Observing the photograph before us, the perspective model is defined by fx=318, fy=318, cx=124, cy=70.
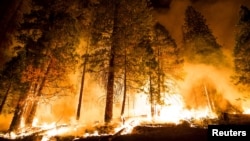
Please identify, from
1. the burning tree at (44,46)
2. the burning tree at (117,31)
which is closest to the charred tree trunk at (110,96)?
the burning tree at (117,31)

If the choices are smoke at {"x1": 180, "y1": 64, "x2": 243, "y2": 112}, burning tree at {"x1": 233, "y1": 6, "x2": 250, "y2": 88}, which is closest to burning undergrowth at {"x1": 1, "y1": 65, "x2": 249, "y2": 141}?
smoke at {"x1": 180, "y1": 64, "x2": 243, "y2": 112}

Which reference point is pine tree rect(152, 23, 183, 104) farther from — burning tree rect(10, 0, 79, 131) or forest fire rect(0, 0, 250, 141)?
burning tree rect(10, 0, 79, 131)

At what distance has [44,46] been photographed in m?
23.3

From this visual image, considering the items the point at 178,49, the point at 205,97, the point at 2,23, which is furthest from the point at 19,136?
the point at 205,97

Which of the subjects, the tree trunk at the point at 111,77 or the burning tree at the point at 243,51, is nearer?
the tree trunk at the point at 111,77

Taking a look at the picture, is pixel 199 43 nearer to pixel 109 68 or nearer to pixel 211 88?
pixel 211 88

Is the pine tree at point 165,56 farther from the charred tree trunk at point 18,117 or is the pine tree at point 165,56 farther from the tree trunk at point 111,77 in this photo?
the charred tree trunk at point 18,117

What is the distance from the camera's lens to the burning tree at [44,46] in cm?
2292

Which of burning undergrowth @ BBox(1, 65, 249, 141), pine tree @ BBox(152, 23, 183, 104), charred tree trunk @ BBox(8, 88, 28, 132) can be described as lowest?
charred tree trunk @ BBox(8, 88, 28, 132)

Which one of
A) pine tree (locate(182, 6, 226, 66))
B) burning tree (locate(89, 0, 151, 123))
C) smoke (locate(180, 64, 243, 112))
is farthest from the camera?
smoke (locate(180, 64, 243, 112))

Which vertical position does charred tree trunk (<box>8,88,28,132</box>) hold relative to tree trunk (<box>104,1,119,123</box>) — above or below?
below

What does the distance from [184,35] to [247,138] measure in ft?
82.0

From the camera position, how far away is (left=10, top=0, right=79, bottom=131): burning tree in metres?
22.9

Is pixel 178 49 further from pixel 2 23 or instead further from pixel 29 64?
pixel 2 23
